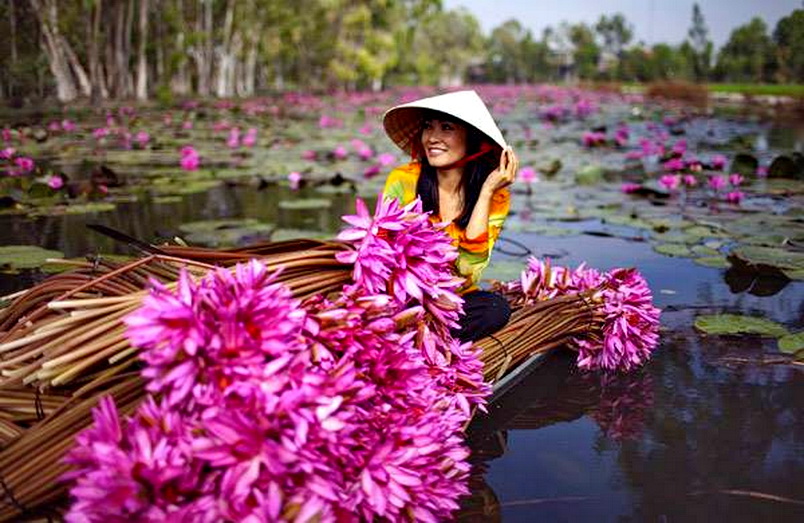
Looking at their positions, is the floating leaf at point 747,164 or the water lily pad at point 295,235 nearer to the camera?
the water lily pad at point 295,235

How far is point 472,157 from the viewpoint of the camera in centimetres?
245

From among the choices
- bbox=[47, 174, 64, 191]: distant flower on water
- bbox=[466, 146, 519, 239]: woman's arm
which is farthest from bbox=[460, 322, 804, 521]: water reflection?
bbox=[47, 174, 64, 191]: distant flower on water

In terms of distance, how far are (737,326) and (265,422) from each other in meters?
2.44

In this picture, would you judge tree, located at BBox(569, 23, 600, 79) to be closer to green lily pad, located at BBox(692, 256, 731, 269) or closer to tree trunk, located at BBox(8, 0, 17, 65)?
tree trunk, located at BBox(8, 0, 17, 65)

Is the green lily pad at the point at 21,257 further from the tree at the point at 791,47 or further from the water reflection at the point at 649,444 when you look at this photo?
the tree at the point at 791,47

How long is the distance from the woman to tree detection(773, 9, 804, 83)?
2602 cm

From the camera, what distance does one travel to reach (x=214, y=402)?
1.31 meters

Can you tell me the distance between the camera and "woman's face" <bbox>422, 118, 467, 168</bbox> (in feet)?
8.05

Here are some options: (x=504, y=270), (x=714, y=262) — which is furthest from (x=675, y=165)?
(x=504, y=270)

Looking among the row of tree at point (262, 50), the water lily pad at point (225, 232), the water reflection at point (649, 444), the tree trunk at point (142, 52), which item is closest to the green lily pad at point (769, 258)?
the water reflection at point (649, 444)

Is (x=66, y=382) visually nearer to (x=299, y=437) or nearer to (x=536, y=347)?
(x=299, y=437)

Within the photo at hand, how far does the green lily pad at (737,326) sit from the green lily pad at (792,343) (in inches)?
3.5

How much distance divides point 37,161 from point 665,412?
9.02m

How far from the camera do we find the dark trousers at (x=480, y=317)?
239cm
